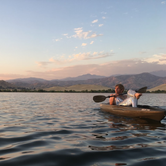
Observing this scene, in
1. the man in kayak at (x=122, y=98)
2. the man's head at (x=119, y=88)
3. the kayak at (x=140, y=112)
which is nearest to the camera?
the kayak at (x=140, y=112)

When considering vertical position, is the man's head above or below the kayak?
above

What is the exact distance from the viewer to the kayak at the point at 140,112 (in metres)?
9.30

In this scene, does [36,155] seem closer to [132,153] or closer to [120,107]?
[132,153]

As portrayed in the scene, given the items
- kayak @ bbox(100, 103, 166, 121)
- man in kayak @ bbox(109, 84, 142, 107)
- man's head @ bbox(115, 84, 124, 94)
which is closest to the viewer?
kayak @ bbox(100, 103, 166, 121)

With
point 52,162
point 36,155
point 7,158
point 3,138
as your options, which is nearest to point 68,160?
point 52,162

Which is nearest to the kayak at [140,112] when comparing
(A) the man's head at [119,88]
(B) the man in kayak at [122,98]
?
(B) the man in kayak at [122,98]

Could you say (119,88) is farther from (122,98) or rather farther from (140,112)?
(140,112)

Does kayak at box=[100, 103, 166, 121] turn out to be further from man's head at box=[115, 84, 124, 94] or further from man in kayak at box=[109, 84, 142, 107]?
man's head at box=[115, 84, 124, 94]

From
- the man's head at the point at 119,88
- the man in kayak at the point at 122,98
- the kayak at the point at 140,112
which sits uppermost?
the man's head at the point at 119,88

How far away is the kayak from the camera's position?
9.30 m

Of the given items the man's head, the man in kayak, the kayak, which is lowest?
the kayak

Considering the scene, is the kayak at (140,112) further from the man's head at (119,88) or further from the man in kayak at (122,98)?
the man's head at (119,88)

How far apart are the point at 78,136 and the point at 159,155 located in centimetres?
277

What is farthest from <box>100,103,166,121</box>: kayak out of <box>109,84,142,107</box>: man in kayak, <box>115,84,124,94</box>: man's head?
<box>115,84,124,94</box>: man's head
